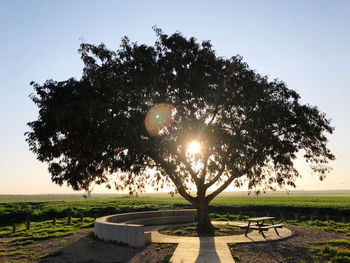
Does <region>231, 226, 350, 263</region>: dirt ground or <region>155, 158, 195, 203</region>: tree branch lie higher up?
<region>155, 158, 195, 203</region>: tree branch

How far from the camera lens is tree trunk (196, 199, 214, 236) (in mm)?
17625

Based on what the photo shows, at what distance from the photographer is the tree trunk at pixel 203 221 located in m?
17.6

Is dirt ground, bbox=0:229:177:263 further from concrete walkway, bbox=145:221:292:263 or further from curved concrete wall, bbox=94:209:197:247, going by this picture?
concrete walkway, bbox=145:221:292:263

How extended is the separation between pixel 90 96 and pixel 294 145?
1217cm

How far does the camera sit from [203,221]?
59.6ft

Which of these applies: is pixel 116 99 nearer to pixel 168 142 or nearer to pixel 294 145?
pixel 168 142

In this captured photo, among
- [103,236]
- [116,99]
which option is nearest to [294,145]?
[116,99]

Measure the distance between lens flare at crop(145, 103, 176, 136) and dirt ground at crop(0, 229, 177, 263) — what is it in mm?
5173

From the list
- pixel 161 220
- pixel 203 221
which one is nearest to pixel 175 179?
pixel 203 221

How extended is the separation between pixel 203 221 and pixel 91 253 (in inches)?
307

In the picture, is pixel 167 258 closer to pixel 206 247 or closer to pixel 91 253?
pixel 206 247

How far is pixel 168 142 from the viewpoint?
14.1 meters


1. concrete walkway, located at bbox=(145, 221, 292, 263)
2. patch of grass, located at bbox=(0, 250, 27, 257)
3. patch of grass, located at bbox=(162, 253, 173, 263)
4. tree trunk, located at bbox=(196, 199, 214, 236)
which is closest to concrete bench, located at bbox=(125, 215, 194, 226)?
tree trunk, located at bbox=(196, 199, 214, 236)

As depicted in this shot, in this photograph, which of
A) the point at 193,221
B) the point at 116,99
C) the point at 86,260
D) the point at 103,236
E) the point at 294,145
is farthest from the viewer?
the point at 193,221
